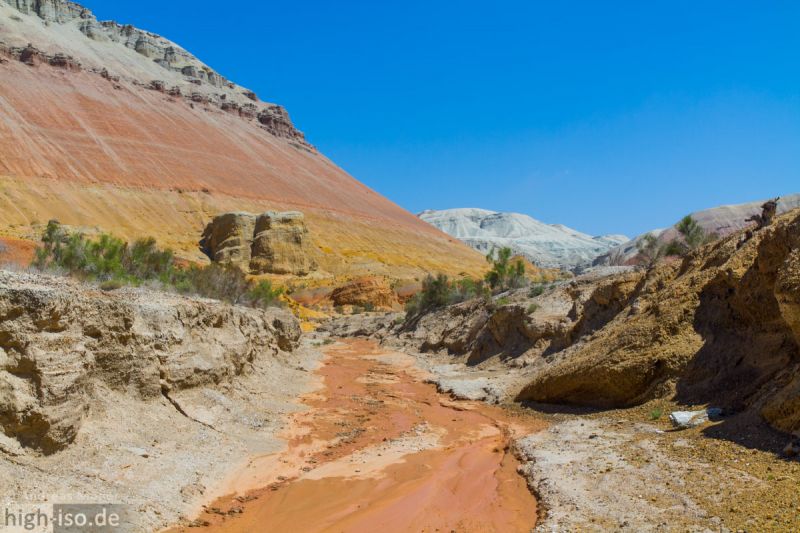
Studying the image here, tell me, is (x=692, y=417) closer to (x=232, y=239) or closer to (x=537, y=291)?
(x=537, y=291)

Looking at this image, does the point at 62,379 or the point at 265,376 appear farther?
the point at 265,376

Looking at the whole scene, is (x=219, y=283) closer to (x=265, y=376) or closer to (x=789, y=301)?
(x=265, y=376)

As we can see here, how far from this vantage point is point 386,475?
7.67m

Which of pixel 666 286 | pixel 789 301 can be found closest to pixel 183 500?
pixel 789 301

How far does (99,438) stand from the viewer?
23.1 feet

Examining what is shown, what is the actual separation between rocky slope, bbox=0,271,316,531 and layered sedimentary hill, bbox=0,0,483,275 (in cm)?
3309

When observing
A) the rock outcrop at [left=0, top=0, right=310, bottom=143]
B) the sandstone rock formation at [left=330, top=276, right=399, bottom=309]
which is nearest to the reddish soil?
the sandstone rock formation at [left=330, top=276, right=399, bottom=309]

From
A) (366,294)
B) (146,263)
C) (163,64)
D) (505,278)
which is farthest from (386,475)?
(163,64)

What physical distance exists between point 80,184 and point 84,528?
58816 millimetres

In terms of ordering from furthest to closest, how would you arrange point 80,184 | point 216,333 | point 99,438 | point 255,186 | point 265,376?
point 255,186 < point 80,184 < point 265,376 < point 216,333 < point 99,438

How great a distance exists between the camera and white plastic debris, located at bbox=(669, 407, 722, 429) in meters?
7.91

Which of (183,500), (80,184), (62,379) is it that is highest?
(80,184)

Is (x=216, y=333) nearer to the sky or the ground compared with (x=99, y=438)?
nearer to the sky

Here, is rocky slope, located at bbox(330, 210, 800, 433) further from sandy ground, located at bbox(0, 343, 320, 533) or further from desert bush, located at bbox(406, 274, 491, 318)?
desert bush, located at bbox(406, 274, 491, 318)
